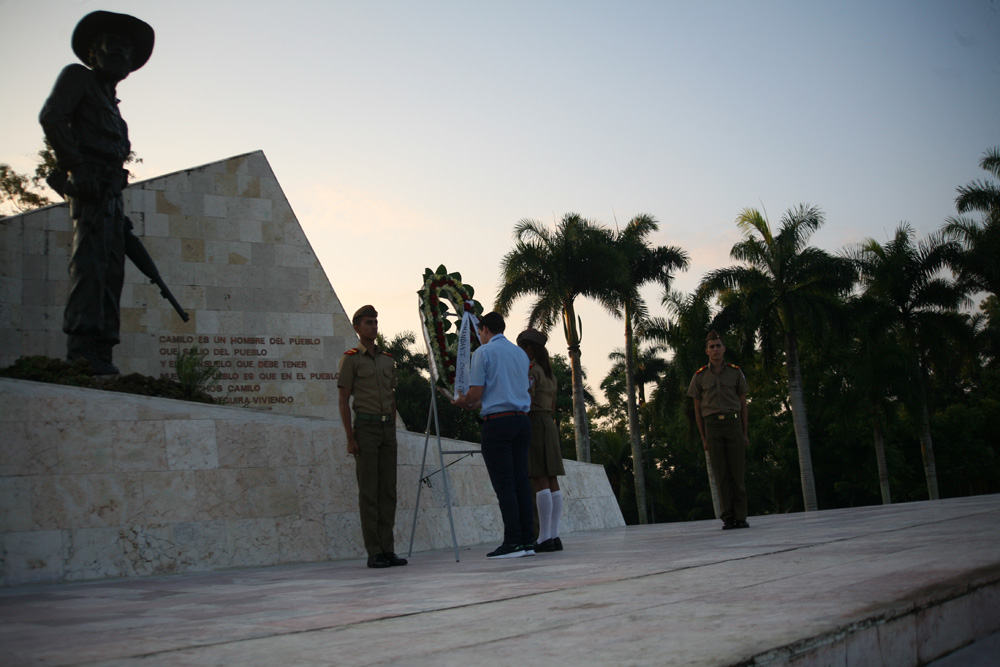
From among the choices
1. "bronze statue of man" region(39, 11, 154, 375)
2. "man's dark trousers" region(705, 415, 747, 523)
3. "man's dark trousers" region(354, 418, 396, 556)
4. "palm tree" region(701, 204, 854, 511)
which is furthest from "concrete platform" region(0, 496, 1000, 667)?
"palm tree" region(701, 204, 854, 511)

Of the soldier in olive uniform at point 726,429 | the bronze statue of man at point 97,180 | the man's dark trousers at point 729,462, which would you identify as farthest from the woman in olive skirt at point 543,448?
the bronze statue of man at point 97,180

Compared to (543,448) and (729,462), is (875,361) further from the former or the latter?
(543,448)

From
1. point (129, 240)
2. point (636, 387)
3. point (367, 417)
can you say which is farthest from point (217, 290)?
point (636, 387)

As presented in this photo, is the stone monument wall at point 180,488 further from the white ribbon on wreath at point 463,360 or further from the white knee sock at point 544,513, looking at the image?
the white knee sock at point 544,513

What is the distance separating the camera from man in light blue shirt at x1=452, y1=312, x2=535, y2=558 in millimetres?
6715

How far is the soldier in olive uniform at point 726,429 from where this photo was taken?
8.99m

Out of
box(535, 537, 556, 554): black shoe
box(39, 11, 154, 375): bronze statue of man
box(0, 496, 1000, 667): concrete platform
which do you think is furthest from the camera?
box(39, 11, 154, 375): bronze statue of man

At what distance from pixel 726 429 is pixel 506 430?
3.30 meters

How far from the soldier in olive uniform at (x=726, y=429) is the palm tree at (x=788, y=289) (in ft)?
75.6

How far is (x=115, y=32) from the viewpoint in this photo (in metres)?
11.8

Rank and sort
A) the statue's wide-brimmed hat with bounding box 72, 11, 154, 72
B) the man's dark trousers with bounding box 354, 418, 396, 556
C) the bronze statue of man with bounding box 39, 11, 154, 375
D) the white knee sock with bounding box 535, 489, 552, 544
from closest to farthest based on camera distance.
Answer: the man's dark trousers with bounding box 354, 418, 396, 556
the white knee sock with bounding box 535, 489, 552, 544
the bronze statue of man with bounding box 39, 11, 154, 375
the statue's wide-brimmed hat with bounding box 72, 11, 154, 72

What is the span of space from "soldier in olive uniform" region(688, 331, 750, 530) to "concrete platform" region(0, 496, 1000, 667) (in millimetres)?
3621

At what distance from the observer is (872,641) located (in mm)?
2498

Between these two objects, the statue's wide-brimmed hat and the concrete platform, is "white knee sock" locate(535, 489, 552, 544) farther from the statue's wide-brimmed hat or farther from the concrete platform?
the statue's wide-brimmed hat
